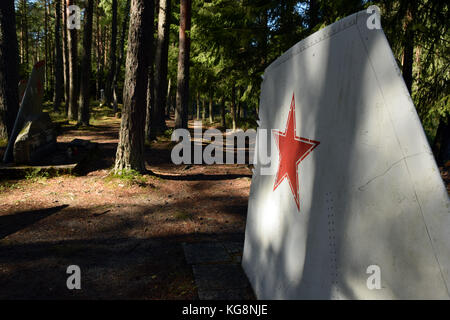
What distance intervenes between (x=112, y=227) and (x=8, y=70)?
6.93 metres

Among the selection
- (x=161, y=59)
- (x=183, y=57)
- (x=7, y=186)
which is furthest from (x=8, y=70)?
(x=161, y=59)

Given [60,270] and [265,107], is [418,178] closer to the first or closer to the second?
[265,107]

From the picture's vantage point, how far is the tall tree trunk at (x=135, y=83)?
768 cm

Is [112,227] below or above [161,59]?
below

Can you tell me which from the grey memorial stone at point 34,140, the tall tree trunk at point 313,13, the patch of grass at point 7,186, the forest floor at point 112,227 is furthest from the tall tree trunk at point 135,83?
the tall tree trunk at point 313,13

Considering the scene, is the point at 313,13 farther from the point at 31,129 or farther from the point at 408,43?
the point at 31,129

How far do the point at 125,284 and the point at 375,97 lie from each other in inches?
129

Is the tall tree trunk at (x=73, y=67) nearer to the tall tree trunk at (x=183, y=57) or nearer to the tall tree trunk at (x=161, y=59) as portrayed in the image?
the tall tree trunk at (x=161, y=59)

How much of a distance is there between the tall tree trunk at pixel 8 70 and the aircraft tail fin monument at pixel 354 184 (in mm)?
9497

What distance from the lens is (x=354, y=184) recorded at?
182 centimetres

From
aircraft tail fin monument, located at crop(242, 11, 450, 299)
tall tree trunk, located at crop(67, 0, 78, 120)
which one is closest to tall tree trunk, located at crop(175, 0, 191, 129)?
tall tree trunk, located at crop(67, 0, 78, 120)

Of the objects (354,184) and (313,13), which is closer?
(354,184)

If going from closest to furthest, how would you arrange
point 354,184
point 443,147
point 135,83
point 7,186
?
point 354,184
point 7,186
point 135,83
point 443,147
